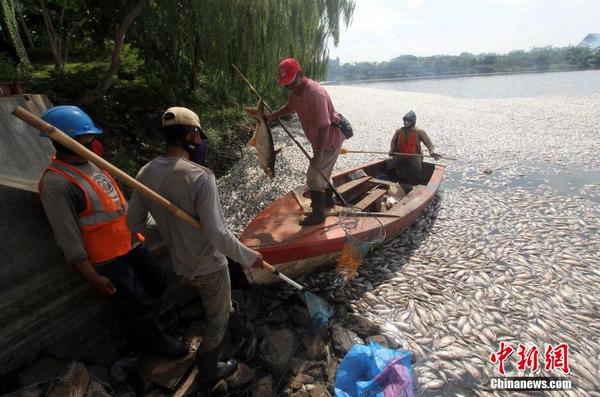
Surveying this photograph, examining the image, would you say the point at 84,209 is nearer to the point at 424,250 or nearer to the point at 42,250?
the point at 42,250

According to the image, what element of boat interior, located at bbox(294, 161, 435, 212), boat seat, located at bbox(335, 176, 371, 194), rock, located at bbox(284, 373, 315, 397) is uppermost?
boat seat, located at bbox(335, 176, 371, 194)

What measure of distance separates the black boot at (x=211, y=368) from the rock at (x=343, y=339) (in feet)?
3.86

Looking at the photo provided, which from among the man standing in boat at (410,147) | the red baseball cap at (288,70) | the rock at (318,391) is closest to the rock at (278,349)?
the rock at (318,391)

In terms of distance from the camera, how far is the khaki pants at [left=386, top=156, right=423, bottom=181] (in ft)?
25.2

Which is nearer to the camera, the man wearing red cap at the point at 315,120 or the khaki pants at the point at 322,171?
the man wearing red cap at the point at 315,120

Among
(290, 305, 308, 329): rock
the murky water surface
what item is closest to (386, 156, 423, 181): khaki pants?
the murky water surface

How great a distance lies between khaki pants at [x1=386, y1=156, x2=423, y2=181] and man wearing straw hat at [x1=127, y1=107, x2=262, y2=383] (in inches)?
232

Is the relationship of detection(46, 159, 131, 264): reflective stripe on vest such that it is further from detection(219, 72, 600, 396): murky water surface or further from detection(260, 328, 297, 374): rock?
detection(219, 72, 600, 396): murky water surface

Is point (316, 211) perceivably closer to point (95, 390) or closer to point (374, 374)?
point (374, 374)

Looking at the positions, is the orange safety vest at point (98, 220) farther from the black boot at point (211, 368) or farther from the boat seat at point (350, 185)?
the boat seat at point (350, 185)

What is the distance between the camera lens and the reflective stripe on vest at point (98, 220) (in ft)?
8.28

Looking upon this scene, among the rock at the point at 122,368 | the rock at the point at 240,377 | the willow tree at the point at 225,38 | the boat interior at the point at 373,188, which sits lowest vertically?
the rock at the point at 240,377

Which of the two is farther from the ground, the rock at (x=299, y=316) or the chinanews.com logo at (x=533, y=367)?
the rock at (x=299, y=316)

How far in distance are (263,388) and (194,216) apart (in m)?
1.92
